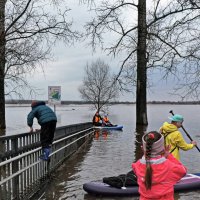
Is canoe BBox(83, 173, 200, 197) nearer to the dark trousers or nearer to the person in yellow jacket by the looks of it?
the person in yellow jacket

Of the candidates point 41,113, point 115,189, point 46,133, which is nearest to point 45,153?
point 46,133

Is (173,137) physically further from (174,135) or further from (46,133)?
(46,133)

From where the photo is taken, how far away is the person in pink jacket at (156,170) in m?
4.23

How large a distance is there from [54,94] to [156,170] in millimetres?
15361

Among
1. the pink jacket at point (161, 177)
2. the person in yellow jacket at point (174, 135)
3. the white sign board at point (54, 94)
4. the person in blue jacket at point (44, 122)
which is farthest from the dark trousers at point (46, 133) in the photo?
the white sign board at point (54, 94)

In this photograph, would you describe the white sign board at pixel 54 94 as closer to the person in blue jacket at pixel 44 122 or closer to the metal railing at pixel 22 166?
the metal railing at pixel 22 166

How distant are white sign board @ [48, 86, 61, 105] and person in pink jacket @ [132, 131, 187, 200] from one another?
15.2 meters

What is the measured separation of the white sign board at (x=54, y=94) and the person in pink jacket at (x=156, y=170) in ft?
49.8

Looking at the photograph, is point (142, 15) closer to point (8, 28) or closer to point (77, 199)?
point (8, 28)

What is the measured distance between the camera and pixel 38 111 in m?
9.02

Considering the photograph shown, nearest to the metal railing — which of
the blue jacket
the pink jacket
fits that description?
the blue jacket

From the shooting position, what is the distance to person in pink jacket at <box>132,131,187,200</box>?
13.9 ft

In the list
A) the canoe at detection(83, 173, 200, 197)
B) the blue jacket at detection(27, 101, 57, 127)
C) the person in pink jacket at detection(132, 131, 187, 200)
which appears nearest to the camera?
the person in pink jacket at detection(132, 131, 187, 200)

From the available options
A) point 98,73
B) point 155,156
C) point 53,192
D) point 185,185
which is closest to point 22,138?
point 53,192
